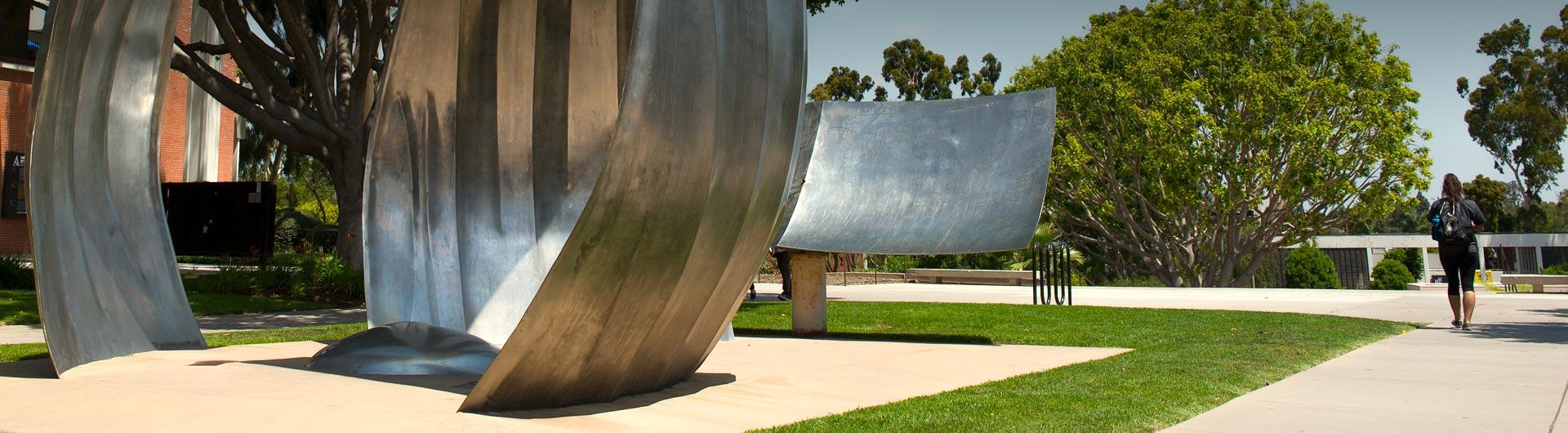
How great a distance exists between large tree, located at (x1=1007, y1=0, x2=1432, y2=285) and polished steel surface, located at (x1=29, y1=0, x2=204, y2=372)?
25.1 metres

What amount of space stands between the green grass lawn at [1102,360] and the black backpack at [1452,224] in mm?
1070

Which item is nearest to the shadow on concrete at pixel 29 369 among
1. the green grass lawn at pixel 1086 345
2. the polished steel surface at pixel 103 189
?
the polished steel surface at pixel 103 189

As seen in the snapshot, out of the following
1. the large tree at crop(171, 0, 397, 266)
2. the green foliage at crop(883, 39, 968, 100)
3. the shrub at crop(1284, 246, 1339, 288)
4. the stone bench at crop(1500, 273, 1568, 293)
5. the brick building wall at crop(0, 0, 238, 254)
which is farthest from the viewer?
the green foliage at crop(883, 39, 968, 100)

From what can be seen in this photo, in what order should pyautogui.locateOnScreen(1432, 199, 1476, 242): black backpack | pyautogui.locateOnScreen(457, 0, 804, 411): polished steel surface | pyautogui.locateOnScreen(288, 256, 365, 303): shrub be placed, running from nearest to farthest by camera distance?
pyautogui.locateOnScreen(457, 0, 804, 411): polished steel surface
pyautogui.locateOnScreen(1432, 199, 1476, 242): black backpack
pyautogui.locateOnScreen(288, 256, 365, 303): shrub

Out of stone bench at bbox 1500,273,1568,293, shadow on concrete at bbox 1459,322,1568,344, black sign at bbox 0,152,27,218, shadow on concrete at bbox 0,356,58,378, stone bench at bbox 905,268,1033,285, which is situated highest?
black sign at bbox 0,152,27,218

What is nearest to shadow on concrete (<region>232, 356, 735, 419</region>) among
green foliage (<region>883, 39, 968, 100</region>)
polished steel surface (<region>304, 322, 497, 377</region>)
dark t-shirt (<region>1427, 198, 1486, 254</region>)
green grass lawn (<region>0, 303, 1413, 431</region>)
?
polished steel surface (<region>304, 322, 497, 377</region>)

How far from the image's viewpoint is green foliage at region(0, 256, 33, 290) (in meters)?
18.5

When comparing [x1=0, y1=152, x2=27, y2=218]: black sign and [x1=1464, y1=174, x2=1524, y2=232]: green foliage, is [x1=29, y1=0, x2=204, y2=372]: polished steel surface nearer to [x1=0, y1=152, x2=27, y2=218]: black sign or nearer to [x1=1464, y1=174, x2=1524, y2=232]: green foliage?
[x1=0, y1=152, x2=27, y2=218]: black sign

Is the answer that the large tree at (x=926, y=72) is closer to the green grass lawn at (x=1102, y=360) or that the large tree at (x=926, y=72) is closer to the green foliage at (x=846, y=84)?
the green foliage at (x=846, y=84)

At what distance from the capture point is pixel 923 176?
1130 cm

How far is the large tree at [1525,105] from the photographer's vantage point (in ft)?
165

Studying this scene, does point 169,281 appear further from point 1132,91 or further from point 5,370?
point 1132,91

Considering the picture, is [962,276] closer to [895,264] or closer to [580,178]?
[895,264]

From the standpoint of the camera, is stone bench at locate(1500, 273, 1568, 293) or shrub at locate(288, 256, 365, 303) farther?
stone bench at locate(1500, 273, 1568, 293)
